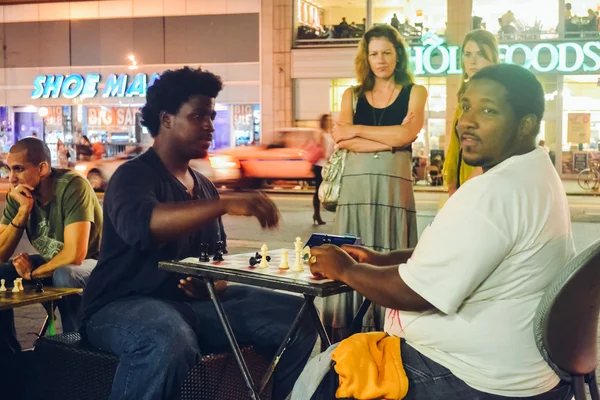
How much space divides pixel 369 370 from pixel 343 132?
8.01ft

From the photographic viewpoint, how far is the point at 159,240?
10.0ft

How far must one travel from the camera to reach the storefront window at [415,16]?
2522cm

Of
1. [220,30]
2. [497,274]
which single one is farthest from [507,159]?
[220,30]

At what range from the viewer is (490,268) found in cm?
220

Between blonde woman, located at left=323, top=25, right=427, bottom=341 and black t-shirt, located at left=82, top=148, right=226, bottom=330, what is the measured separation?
1373 millimetres

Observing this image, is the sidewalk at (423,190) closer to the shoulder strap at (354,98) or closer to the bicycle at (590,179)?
the bicycle at (590,179)

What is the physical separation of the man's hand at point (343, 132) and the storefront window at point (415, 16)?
20.9 m

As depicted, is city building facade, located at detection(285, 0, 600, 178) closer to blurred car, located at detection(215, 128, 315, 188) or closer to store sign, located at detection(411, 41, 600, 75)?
store sign, located at detection(411, 41, 600, 75)

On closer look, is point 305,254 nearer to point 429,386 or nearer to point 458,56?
point 429,386

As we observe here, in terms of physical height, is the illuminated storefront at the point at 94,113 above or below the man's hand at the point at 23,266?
above

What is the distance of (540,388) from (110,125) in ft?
90.1

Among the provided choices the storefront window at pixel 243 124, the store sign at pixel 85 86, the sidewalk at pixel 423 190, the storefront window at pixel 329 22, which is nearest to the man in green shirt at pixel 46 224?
the sidewalk at pixel 423 190

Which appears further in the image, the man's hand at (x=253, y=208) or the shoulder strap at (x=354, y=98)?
the shoulder strap at (x=354, y=98)

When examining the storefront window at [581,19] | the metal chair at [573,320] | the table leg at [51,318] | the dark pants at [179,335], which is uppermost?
the storefront window at [581,19]
